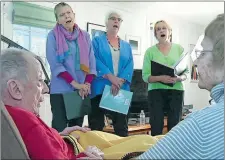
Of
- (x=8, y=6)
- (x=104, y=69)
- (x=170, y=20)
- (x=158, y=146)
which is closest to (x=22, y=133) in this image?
(x=158, y=146)

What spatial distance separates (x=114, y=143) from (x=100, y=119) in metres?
0.96

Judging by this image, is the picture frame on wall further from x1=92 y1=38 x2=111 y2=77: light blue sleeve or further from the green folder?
the green folder

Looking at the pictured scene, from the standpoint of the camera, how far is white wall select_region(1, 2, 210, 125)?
336 centimetres

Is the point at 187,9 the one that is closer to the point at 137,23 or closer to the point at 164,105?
the point at 137,23

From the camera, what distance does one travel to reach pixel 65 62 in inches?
80.1

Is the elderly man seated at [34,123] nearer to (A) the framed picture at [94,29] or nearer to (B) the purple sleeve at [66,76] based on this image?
(B) the purple sleeve at [66,76]

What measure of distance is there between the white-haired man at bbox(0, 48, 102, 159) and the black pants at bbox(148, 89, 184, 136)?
135 centimetres

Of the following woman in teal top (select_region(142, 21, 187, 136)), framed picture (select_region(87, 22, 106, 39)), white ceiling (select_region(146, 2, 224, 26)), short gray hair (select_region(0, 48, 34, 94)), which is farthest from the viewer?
white ceiling (select_region(146, 2, 224, 26))

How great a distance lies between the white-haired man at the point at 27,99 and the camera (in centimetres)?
89

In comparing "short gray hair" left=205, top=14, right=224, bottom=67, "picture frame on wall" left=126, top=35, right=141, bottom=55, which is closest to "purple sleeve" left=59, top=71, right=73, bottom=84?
"short gray hair" left=205, top=14, right=224, bottom=67

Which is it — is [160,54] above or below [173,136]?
above

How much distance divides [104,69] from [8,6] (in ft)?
3.76

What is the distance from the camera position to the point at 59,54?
79.0 inches

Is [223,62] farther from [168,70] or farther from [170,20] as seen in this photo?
[170,20]
